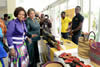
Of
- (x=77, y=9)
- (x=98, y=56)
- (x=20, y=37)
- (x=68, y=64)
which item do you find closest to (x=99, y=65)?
(x=98, y=56)

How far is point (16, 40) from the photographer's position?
174cm

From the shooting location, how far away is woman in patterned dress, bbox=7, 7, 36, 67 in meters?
1.64

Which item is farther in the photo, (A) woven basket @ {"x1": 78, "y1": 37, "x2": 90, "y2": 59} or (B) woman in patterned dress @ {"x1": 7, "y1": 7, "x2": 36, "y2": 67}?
(B) woman in patterned dress @ {"x1": 7, "y1": 7, "x2": 36, "y2": 67}

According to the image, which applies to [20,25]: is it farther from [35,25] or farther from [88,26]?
[88,26]

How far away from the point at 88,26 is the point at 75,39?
1.07 meters

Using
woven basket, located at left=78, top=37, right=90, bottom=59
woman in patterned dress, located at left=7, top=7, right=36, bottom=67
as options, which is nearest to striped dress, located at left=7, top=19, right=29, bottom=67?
woman in patterned dress, located at left=7, top=7, right=36, bottom=67

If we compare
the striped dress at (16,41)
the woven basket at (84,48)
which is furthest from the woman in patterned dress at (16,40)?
the woven basket at (84,48)

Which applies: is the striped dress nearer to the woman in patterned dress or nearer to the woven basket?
the woman in patterned dress

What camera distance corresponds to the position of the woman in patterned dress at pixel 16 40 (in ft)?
5.39

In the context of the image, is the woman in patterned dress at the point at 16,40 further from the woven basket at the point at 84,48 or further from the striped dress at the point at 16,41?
the woven basket at the point at 84,48

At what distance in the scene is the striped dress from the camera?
1.64 metres

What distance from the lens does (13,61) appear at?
1.80 metres

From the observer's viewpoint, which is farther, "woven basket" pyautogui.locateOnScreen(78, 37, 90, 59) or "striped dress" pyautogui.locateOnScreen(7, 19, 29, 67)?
"striped dress" pyautogui.locateOnScreen(7, 19, 29, 67)

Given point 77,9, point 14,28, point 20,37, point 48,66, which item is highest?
point 77,9
